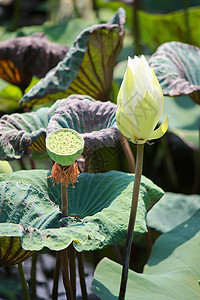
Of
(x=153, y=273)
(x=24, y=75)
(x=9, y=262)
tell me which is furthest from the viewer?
(x=24, y=75)

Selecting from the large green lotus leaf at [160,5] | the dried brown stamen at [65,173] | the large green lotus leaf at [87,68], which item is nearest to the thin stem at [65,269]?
the dried brown stamen at [65,173]

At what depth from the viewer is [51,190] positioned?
973 millimetres

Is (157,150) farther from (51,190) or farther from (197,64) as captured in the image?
(51,190)

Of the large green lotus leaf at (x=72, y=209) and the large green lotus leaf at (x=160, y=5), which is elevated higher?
the large green lotus leaf at (x=72, y=209)

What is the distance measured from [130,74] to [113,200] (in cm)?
29

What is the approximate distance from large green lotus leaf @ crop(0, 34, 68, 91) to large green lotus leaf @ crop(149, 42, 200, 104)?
32 centimetres

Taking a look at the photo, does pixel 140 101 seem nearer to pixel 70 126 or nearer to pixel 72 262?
pixel 70 126

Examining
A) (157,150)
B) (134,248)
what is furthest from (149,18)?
(134,248)

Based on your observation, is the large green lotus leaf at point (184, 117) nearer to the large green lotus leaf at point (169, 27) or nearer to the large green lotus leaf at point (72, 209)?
the large green lotus leaf at point (169, 27)

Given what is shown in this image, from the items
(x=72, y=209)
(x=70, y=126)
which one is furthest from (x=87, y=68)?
(x=72, y=209)

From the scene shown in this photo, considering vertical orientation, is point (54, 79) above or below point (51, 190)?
above

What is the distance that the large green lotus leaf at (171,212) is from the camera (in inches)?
52.2

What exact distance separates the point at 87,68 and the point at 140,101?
22.0 inches

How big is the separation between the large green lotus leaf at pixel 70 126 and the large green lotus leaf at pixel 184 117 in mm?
739
